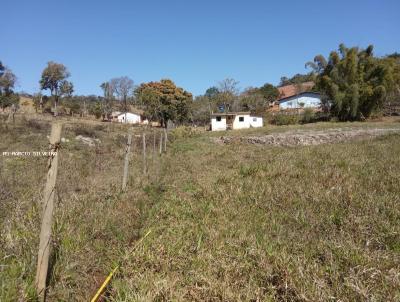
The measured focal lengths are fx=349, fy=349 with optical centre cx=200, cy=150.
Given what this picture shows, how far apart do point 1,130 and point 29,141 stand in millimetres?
3277

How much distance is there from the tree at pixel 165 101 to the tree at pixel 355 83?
27191 millimetres

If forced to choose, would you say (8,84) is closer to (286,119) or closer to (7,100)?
(7,100)

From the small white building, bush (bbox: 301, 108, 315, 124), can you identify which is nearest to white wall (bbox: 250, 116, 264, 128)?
the small white building

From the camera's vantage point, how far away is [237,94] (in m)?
72.5

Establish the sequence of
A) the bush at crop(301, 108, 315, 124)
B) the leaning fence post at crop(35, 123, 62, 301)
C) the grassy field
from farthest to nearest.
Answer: the bush at crop(301, 108, 315, 124) → the grassy field → the leaning fence post at crop(35, 123, 62, 301)

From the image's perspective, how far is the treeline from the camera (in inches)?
1750

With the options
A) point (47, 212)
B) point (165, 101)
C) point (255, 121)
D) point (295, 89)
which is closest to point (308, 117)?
point (255, 121)

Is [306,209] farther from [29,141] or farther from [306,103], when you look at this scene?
[306,103]

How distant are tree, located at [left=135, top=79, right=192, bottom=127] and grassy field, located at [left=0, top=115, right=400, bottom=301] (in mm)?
52869

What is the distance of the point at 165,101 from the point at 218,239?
62.1 metres

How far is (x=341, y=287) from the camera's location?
3225 mm

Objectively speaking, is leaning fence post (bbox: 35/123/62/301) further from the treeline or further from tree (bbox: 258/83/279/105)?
tree (bbox: 258/83/279/105)

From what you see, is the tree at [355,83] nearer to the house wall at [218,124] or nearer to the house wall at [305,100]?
the house wall at [218,124]

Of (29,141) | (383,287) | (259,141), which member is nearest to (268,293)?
(383,287)
